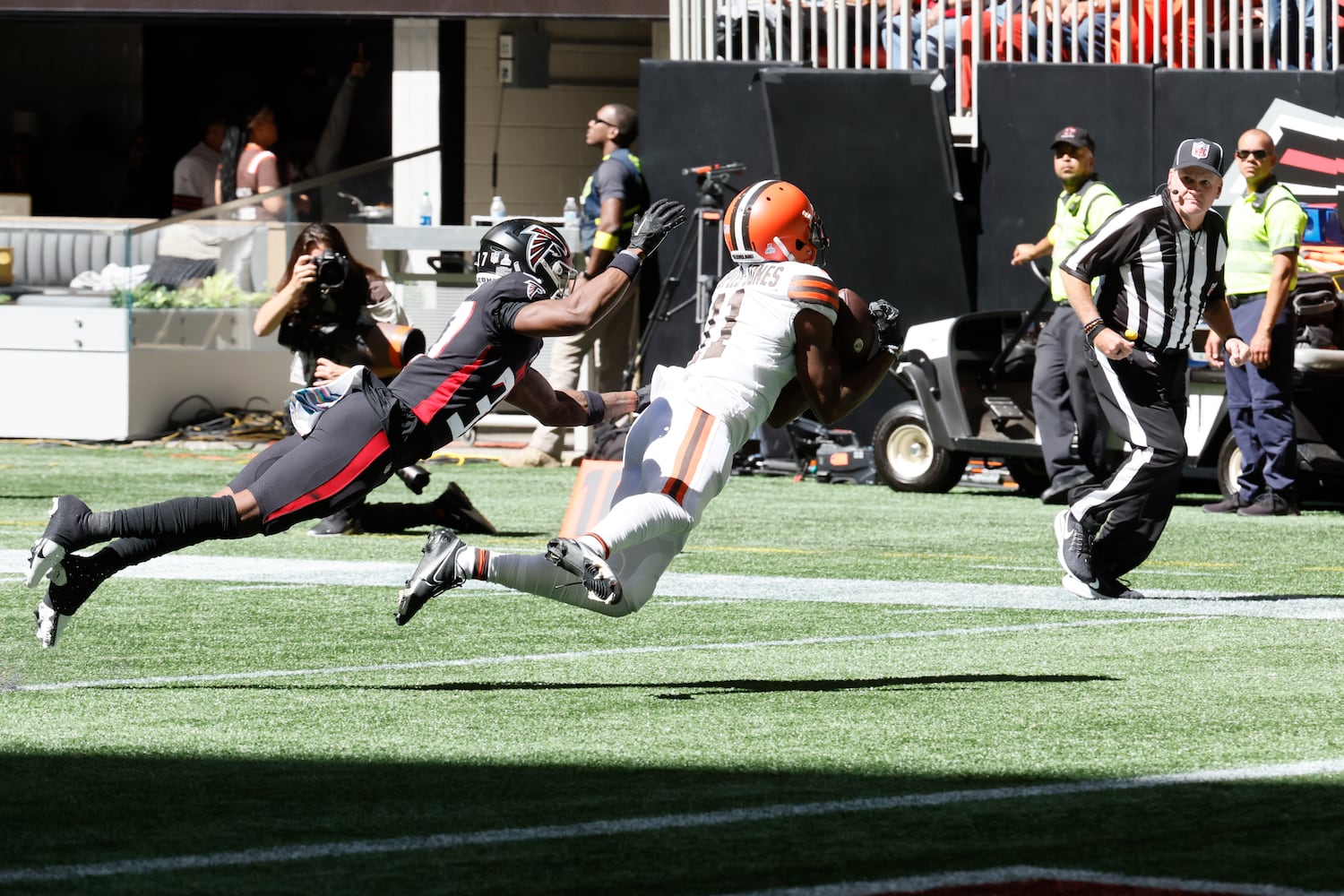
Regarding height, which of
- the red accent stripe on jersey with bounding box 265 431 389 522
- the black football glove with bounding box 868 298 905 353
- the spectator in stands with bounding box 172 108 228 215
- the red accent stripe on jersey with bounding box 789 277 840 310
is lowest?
the red accent stripe on jersey with bounding box 265 431 389 522

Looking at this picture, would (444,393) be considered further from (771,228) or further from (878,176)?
(878,176)

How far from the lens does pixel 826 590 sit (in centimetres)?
930

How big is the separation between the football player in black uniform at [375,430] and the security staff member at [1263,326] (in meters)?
6.79

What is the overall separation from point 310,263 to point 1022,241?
24.5ft

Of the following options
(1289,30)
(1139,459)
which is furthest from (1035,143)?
(1139,459)

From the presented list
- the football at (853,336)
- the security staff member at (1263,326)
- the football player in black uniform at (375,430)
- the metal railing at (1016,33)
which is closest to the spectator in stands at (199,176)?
the metal railing at (1016,33)

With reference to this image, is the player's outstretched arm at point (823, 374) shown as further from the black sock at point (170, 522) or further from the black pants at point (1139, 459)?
the black pants at point (1139, 459)

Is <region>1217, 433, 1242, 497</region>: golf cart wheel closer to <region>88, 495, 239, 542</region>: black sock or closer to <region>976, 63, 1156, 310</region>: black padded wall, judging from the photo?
<region>976, 63, 1156, 310</region>: black padded wall

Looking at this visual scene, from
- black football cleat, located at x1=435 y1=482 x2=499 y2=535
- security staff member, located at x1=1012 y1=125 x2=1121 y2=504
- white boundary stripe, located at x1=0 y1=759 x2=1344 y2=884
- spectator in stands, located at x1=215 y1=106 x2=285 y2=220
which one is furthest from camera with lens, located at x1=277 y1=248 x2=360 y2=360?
spectator in stands, located at x1=215 y1=106 x2=285 y2=220

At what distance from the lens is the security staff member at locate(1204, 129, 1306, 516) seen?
12781 mm

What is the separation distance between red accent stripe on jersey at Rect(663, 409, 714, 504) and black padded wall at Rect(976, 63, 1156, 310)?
1067cm

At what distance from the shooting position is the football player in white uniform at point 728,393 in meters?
6.43

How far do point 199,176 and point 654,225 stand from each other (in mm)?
16261

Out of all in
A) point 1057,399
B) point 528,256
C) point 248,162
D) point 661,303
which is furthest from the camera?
point 248,162
